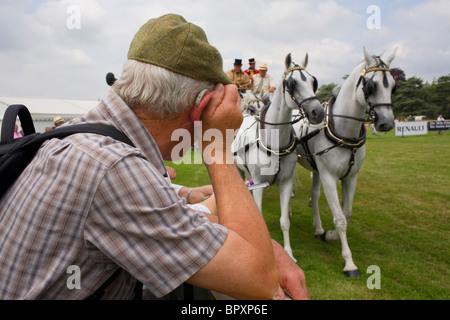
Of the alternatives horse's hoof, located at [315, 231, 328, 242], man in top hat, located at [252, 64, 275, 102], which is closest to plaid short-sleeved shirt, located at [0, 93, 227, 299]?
horse's hoof, located at [315, 231, 328, 242]

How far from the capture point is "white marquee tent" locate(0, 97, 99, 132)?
17734 millimetres

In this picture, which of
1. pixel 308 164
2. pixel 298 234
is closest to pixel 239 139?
pixel 308 164

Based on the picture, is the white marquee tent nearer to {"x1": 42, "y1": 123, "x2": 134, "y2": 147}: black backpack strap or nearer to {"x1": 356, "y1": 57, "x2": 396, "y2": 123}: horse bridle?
{"x1": 356, "y1": 57, "x2": 396, "y2": 123}: horse bridle

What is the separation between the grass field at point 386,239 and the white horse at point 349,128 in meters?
0.41

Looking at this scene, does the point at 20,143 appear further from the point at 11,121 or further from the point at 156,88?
the point at 156,88

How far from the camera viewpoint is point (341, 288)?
3559 millimetres

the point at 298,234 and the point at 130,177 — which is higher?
the point at 130,177

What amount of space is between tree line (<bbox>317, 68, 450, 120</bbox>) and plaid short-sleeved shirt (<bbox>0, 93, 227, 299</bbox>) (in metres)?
48.5

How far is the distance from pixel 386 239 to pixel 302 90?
2.97 metres

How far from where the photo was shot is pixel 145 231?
793mm

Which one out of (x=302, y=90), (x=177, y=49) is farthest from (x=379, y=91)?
(x=177, y=49)

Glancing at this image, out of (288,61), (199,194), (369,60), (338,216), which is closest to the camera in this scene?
(199,194)
